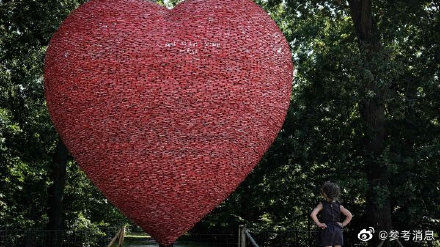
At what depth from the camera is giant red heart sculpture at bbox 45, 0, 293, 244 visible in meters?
6.21

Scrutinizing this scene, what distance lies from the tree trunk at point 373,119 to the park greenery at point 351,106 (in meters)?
0.02

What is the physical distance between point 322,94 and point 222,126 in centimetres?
593

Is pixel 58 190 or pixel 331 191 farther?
pixel 58 190

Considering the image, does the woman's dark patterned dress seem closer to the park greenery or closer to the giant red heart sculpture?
the giant red heart sculpture

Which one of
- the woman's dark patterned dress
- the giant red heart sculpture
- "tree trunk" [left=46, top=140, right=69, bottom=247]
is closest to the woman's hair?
the woman's dark patterned dress

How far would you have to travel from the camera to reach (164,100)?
20.3 ft

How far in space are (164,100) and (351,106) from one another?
6.59 meters

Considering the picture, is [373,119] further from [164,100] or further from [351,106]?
[164,100]

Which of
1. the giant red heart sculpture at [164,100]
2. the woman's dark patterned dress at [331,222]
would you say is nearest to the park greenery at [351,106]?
the giant red heart sculpture at [164,100]

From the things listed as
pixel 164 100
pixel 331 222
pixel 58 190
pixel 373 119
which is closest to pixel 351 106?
pixel 373 119

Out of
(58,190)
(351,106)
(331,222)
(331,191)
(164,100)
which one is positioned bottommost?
(331,222)

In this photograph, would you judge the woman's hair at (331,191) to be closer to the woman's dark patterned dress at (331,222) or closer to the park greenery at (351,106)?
the woman's dark patterned dress at (331,222)

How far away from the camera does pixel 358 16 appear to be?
12.0 meters

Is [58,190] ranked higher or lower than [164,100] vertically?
higher
